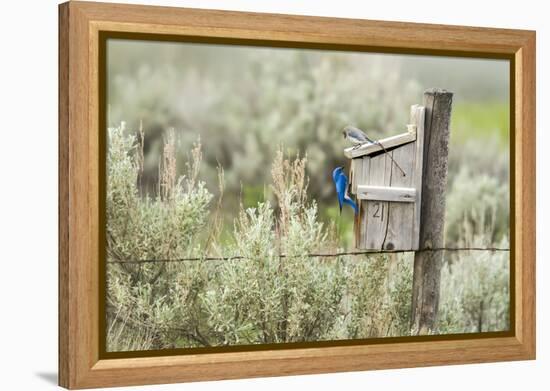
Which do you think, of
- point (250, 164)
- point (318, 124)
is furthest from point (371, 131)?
point (250, 164)

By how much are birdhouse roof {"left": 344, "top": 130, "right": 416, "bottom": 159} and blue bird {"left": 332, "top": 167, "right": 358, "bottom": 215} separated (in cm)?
13

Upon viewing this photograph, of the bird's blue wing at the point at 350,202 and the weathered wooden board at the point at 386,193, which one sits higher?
the weathered wooden board at the point at 386,193

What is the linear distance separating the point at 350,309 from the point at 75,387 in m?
2.01

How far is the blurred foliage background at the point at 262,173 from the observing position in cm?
757

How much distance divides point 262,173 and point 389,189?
0.95 metres

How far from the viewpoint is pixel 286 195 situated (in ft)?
26.4

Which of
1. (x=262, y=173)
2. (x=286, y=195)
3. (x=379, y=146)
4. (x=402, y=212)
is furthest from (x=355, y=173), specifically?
(x=262, y=173)

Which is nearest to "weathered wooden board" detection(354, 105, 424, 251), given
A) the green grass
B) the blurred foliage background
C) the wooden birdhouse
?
the wooden birdhouse

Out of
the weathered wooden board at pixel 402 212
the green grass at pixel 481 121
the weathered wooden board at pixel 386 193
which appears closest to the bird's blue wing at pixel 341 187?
the weathered wooden board at pixel 386 193

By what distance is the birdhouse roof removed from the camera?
8258 millimetres

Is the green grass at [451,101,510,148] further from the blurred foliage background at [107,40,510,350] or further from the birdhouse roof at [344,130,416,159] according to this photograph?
the birdhouse roof at [344,130,416,159]

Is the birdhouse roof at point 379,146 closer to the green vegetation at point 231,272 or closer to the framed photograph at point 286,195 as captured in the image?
the framed photograph at point 286,195

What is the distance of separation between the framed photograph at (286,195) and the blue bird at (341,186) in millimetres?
11

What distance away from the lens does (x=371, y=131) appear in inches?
328
